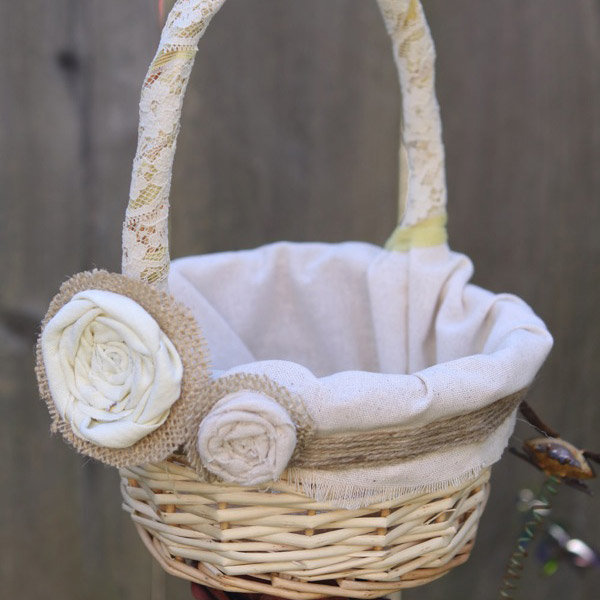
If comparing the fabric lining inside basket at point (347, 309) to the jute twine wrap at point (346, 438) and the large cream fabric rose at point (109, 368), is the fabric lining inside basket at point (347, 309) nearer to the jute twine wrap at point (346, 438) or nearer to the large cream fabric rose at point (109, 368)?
the jute twine wrap at point (346, 438)

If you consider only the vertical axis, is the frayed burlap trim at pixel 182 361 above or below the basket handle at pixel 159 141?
below

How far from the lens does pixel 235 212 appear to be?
111 cm

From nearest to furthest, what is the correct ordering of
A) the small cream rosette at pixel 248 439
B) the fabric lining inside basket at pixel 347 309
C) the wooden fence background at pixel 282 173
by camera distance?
the small cream rosette at pixel 248 439, the fabric lining inside basket at pixel 347 309, the wooden fence background at pixel 282 173

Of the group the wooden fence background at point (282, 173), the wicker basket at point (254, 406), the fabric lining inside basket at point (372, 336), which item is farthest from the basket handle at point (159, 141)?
the wooden fence background at point (282, 173)

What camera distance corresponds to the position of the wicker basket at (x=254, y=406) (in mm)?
500

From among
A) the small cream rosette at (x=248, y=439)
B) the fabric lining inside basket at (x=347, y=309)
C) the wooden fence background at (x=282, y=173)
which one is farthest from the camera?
the wooden fence background at (x=282, y=173)

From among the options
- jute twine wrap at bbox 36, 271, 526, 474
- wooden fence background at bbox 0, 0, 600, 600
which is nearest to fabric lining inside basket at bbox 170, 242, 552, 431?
jute twine wrap at bbox 36, 271, 526, 474

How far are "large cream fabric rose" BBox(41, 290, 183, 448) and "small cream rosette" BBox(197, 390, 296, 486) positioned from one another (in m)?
0.04

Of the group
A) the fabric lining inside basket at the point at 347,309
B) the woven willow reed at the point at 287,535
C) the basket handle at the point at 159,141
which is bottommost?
the woven willow reed at the point at 287,535

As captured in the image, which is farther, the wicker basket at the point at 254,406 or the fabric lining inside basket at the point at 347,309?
the fabric lining inside basket at the point at 347,309

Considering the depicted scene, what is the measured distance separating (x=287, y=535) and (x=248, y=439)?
94 millimetres

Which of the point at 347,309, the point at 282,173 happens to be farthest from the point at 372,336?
the point at 282,173

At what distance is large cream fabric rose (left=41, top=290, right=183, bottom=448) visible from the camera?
0.49 m

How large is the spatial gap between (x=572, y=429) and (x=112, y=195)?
700 millimetres
